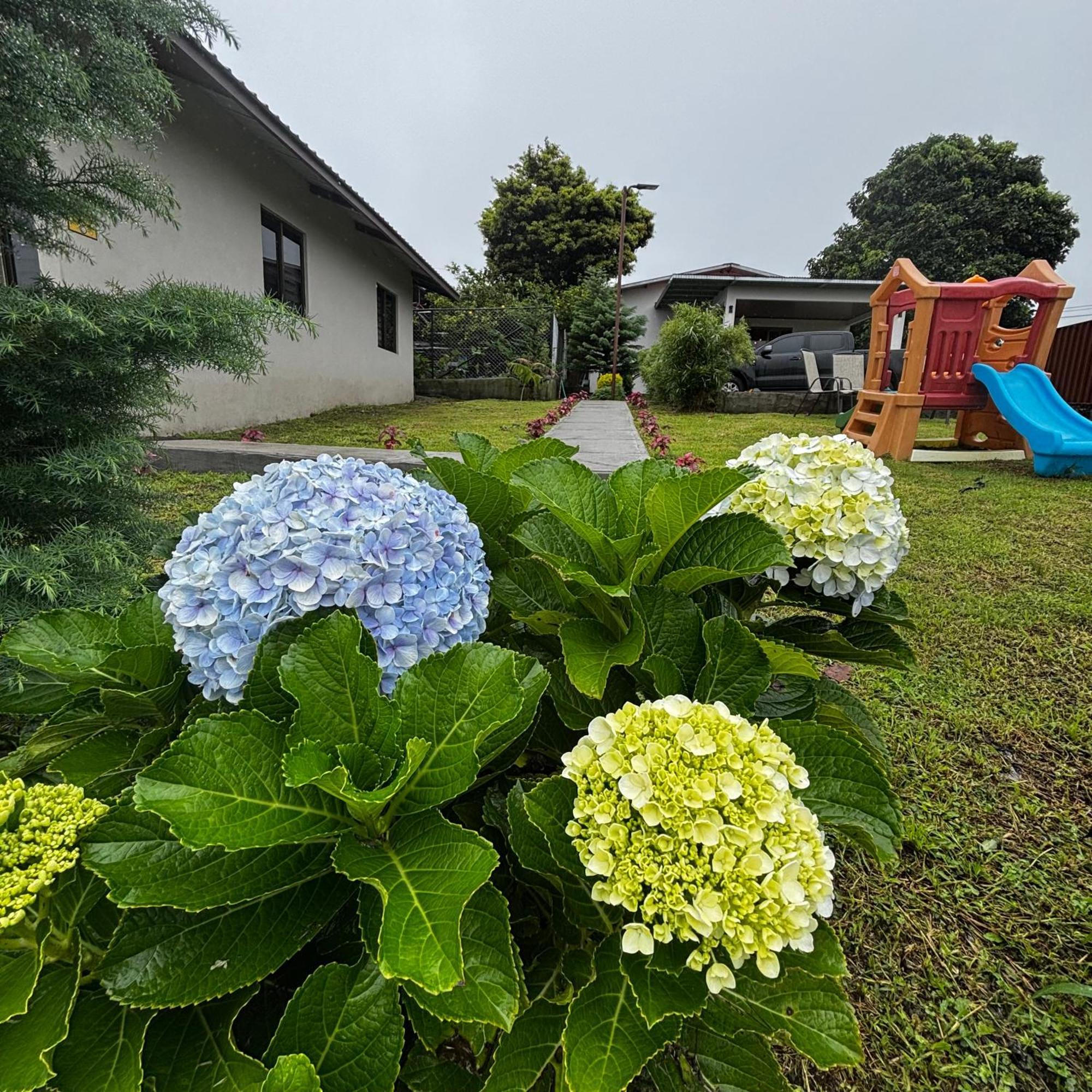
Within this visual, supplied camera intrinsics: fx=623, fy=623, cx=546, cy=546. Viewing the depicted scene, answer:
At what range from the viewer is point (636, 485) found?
1.04m

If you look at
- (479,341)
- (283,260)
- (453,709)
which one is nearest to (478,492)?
(453,709)

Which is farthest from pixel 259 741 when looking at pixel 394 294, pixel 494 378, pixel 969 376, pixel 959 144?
pixel 959 144

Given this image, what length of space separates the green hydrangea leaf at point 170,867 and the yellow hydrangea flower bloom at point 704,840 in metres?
0.29

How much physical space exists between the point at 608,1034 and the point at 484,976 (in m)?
0.14

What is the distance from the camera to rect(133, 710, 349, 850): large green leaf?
0.53 meters


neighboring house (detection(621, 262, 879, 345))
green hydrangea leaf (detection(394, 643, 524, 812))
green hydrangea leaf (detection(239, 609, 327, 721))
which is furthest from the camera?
neighboring house (detection(621, 262, 879, 345))

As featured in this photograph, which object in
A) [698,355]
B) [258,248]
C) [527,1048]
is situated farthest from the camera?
[698,355]

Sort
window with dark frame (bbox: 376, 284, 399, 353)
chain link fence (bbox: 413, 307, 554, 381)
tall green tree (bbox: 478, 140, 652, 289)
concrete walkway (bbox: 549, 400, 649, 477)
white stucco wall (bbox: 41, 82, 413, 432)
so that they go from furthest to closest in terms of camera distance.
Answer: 1. tall green tree (bbox: 478, 140, 652, 289)
2. chain link fence (bbox: 413, 307, 554, 381)
3. window with dark frame (bbox: 376, 284, 399, 353)
4. white stucco wall (bbox: 41, 82, 413, 432)
5. concrete walkway (bbox: 549, 400, 649, 477)

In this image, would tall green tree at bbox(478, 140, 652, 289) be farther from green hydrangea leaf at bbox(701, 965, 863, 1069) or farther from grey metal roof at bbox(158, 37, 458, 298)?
green hydrangea leaf at bbox(701, 965, 863, 1069)

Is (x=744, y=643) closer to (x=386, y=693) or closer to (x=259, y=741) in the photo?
(x=386, y=693)

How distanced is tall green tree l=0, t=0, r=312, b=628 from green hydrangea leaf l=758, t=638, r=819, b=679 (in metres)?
1.73

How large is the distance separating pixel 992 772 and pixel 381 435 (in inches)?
239

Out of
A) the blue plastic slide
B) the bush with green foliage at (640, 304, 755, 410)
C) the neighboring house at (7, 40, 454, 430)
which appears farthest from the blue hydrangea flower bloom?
the bush with green foliage at (640, 304, 755, 410)

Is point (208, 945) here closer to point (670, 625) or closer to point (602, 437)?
point (670, 625)
